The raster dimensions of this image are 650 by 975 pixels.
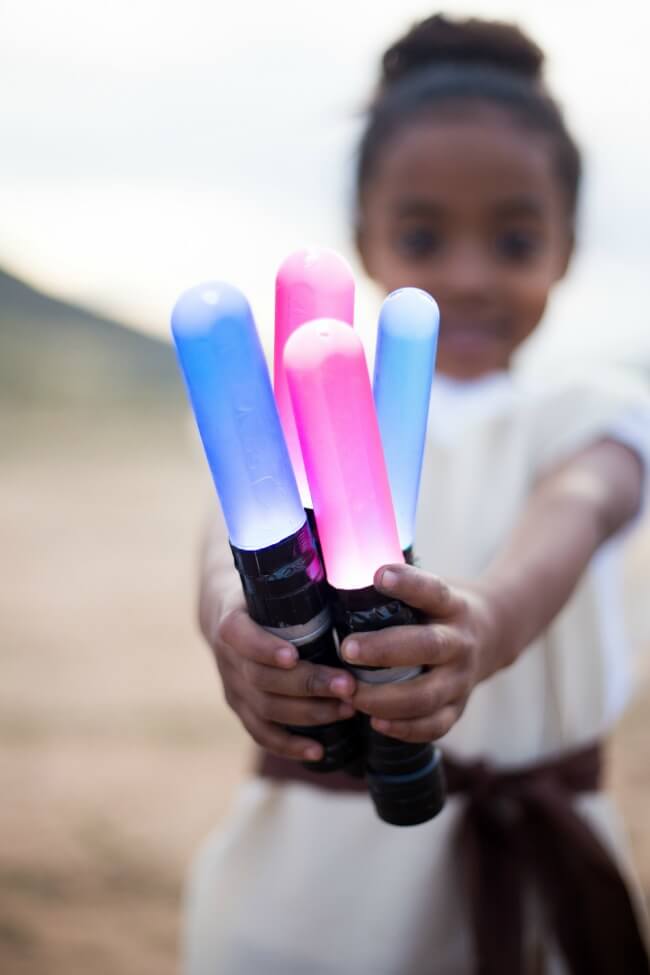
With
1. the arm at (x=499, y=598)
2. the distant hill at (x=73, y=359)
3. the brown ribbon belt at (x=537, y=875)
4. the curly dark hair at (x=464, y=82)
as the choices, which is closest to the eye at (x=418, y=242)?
the curly dark hair at (x=464, y=82)

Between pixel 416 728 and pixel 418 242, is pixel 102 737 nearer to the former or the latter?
pixel 418 242

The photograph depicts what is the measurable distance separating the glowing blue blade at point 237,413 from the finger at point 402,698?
0.28 feet

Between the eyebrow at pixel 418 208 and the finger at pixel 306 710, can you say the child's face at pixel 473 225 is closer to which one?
the eyebrow at pixel 418 208

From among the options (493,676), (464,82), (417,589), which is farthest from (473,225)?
(417,589)

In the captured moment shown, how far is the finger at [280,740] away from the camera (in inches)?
18.2

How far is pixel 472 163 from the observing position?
821 mm

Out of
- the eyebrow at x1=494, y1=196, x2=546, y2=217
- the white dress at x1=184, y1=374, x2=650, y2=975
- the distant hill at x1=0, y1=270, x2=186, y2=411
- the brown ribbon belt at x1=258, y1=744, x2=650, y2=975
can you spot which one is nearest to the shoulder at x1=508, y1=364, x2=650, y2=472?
the white dress at x1=184, y1=374, x2=650, y2=975

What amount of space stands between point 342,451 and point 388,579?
6cm

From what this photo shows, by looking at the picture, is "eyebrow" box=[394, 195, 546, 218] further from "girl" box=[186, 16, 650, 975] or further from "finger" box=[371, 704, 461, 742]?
"finger" box=[371, 704, 461, 742]

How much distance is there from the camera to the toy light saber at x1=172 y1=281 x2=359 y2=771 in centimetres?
36

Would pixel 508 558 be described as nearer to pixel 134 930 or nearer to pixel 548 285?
pixel 548 285

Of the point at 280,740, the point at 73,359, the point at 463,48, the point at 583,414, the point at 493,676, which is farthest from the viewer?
the point at 73,359

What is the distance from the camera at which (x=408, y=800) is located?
0.45 metres

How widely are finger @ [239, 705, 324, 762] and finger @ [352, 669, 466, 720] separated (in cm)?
4
